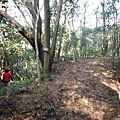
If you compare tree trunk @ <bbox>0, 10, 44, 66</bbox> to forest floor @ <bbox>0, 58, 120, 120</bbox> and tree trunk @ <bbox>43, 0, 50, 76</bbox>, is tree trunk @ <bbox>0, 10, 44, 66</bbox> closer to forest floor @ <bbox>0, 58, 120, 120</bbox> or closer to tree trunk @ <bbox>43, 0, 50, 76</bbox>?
tree trunk @ <bbox>43, 0, 50, 76</bbox>

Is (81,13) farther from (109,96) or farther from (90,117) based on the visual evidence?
(90,117)

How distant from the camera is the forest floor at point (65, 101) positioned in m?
7.14

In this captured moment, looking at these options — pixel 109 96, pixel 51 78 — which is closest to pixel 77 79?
pixel 51 78

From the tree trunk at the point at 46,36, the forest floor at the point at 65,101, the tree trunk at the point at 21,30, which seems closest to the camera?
the forest floor at the point at 65,101

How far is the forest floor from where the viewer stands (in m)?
7.14

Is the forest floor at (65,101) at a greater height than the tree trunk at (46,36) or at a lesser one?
lesser

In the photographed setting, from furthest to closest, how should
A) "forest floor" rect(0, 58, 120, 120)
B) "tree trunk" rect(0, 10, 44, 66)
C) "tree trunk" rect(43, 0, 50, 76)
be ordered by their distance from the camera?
"tree trunk" rect(43, 0, 50, 76) < "tree trunk" rect(0, 10, 44, 66) < "forest floor" rect(0, 58, 120, 120)

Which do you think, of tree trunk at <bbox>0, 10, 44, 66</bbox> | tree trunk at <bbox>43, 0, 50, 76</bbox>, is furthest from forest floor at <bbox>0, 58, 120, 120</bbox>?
tree trunk at <bbox>0, 10, 44, 66</bbox>

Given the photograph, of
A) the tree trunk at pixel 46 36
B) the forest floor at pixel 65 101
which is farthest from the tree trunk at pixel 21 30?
the forest floor at pixel 65 101

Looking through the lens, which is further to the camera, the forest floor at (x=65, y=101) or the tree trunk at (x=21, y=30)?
the tree trunk at (x=21, y=30)

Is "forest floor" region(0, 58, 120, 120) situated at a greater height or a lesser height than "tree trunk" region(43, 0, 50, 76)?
lesser

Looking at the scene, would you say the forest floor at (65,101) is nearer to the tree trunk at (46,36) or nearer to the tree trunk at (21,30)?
the tree trunk at (46,36)

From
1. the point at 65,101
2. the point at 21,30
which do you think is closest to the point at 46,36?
the point at 21,30

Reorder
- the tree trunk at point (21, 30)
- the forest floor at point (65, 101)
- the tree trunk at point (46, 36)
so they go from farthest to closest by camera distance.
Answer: the tree trunk at point (46, 36)
the tree trunk at point (21, 30)
the forest floor at point (65, 101)
